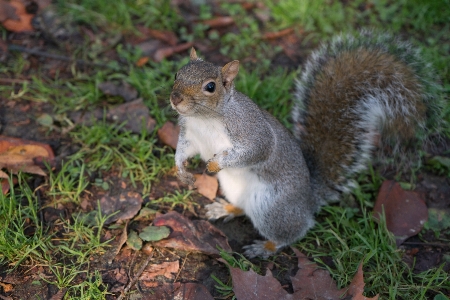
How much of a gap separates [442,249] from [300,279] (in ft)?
2.46

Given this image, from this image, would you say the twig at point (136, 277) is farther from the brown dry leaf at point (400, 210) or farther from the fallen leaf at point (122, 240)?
the brown dry leaf at point (400, 210)

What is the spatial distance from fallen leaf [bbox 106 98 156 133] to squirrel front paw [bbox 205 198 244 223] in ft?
1.92

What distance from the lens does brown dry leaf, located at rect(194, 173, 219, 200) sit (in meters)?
2.46

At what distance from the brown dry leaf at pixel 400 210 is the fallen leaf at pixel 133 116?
128cm

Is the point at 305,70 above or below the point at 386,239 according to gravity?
above

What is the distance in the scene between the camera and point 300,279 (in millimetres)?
2000

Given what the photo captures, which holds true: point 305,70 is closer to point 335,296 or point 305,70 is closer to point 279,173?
point 279,173

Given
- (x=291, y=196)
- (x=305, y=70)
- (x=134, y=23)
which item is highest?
(x=305, y=70)

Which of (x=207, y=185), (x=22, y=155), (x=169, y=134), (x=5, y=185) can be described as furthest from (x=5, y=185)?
(x=207, y=185)

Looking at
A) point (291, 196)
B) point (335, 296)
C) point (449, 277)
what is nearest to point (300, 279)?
point (335, 296)

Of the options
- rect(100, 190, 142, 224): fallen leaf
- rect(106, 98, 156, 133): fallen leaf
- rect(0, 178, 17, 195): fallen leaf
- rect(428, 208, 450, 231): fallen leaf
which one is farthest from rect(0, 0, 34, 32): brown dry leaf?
rect(428, 208, 450, 231): fallen leaf

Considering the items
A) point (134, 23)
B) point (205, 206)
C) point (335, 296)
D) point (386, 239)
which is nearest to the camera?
point (335, 296)

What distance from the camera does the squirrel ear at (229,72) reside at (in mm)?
1879

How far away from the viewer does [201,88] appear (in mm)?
1819
